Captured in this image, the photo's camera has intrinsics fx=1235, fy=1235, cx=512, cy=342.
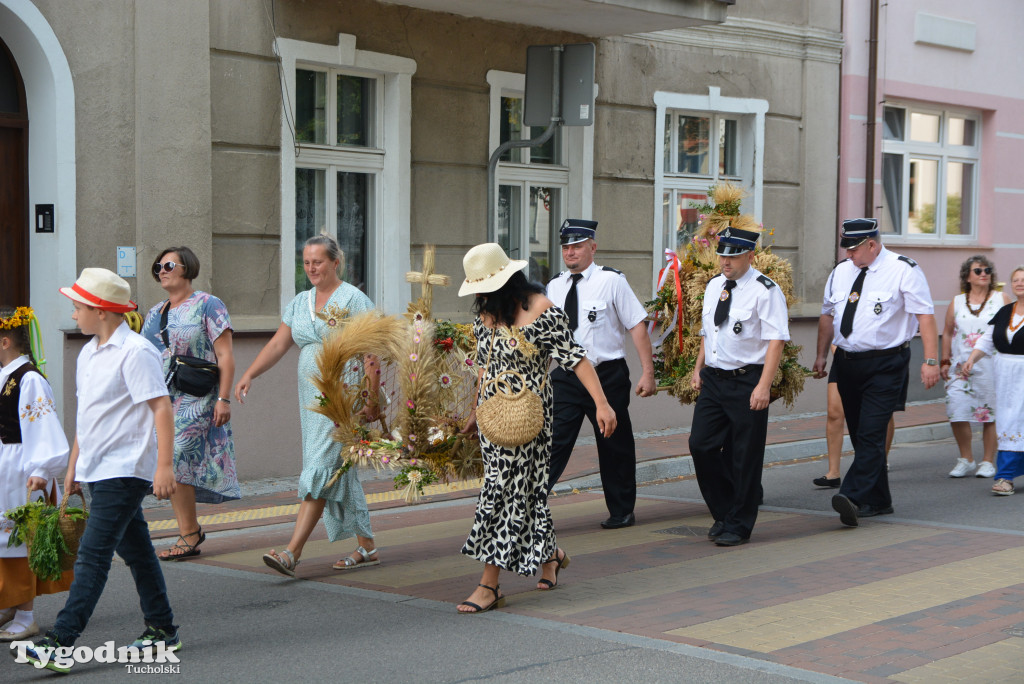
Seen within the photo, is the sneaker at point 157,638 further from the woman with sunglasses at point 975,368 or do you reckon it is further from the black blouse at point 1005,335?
the woman with sunglasses at point 975,368

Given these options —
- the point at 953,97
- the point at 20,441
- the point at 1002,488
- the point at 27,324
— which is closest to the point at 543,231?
the point at 1002,488

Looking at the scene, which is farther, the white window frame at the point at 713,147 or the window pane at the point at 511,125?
the white window frame at the point at 713,147

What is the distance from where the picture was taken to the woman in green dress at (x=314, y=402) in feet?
22.7

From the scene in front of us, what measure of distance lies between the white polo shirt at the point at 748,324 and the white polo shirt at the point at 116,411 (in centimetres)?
394

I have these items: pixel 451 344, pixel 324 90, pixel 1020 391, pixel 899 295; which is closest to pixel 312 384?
pixel 451 344

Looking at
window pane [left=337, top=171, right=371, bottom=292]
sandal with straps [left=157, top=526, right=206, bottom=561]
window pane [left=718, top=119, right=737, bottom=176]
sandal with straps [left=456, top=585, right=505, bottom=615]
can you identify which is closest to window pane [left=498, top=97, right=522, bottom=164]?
window pane [left=337, top=171, right=371, bottom=292]

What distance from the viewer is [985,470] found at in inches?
424

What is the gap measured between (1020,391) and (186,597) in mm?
6883

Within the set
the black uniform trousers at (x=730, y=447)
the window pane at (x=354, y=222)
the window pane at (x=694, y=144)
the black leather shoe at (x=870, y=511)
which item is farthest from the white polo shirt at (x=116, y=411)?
the window pane at (x=694, y=144)

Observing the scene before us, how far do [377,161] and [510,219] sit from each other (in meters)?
1.95

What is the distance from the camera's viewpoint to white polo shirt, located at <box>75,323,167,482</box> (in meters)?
5.25

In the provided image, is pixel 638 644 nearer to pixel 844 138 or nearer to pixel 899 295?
pixel 899 295

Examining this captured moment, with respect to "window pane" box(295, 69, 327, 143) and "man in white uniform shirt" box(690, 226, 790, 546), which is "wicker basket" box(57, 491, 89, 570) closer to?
"man in white uniform shirt" box(690, 226, 790, 546)

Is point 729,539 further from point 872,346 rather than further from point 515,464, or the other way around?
point 515,464
